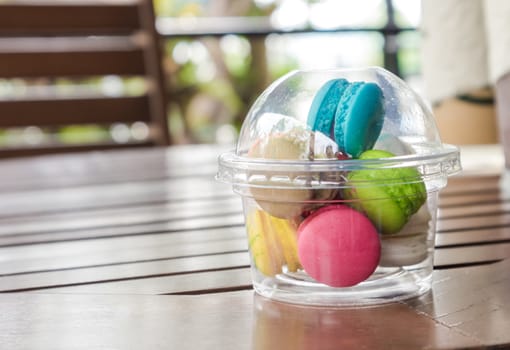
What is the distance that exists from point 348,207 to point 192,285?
17 centimetres

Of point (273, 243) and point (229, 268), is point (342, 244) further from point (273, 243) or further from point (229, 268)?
point (229, 268)

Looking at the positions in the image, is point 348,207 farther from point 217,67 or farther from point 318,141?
point 217,67

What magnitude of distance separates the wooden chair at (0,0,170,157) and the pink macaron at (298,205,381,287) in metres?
2.06

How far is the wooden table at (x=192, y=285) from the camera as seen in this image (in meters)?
0.50

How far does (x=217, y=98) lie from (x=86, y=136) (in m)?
0.82

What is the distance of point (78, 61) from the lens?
2650mm

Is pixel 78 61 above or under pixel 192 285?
above

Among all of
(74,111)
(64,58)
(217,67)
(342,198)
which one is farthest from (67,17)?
(342,198)

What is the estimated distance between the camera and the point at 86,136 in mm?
4742

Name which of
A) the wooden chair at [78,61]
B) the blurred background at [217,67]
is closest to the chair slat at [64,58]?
the wooden chair at [78,61]

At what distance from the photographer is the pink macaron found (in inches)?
21.9

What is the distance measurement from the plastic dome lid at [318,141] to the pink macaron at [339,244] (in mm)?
24

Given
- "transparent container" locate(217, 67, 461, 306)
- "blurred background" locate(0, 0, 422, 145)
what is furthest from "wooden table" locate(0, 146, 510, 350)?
"blurred background" locate(0, 0, 422, 145)

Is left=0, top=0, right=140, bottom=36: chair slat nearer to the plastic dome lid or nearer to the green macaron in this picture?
the plastic dome lid
